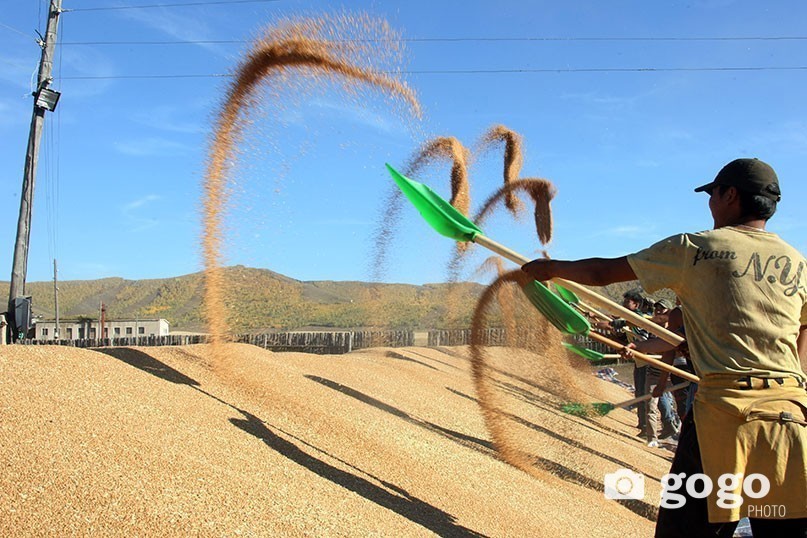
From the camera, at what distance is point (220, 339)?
19.0 ft

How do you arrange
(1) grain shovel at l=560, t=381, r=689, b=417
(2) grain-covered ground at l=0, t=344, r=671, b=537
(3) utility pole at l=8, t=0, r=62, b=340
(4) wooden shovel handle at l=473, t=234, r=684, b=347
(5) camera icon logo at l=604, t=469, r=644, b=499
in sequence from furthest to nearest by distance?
1. (3) utility pole at l=8, t=0, r=62, b=340
2. (1) grain shovel at l=560, t=381, r=689, b=417
3. (5) camera icon logo at l=604, t=469, r=644, b=499
4. (4) wooden shovel handle at l=473, t=234, r=684, b=347
5. (2) grain-covered ground at l=0, t=344, r=671, b=537

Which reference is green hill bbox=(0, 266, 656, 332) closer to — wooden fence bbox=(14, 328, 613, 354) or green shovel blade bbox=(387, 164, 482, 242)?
wooden fence bbox=(14, 328, 613, 354)

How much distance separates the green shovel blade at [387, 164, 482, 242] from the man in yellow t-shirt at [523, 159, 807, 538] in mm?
1900

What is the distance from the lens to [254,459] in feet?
13.0

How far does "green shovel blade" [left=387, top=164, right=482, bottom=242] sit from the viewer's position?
423cm

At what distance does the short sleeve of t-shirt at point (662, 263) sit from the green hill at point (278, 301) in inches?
166

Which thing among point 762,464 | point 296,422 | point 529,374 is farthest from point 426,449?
point 529,374

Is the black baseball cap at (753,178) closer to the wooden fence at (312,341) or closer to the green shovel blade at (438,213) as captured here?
the green shovel blade at (438,213)

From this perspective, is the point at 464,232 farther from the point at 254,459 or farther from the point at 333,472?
the point at 254,459

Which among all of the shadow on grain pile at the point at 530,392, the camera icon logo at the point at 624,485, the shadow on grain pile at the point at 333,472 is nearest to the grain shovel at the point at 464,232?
the shadow on grain pile at the point at 530,392

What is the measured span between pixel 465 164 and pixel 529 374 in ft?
13.4

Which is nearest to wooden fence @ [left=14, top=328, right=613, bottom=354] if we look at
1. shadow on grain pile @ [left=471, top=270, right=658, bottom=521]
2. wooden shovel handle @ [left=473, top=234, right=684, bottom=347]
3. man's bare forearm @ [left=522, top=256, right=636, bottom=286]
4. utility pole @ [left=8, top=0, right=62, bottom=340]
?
utility pole @ [left=8, top=0, right=62, bottom=340]

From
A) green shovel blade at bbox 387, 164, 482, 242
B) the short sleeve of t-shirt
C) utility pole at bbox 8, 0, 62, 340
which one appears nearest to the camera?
the short sleeve of t-shirt

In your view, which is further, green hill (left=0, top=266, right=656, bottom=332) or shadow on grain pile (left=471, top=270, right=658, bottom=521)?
green hill (left=0, top=266, right=656, bottom=332)
